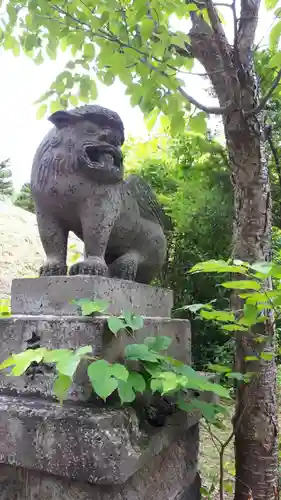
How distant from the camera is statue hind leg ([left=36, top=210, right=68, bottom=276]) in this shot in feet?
5.08

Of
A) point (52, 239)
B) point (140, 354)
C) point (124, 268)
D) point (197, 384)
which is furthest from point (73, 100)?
point (197, 384)

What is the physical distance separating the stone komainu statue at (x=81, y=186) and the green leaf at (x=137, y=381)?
429 mm

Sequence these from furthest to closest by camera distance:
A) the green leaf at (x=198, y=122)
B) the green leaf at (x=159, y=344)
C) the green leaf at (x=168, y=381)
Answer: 1. the green leaf at (x=198, y=122)
2. the green leaf at (x=159, y=344)
3. the green leaf at (x=168, y=381)

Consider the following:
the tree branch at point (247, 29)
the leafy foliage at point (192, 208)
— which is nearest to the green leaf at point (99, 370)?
the tree branch at point (247, 29)

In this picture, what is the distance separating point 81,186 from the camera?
148 cm

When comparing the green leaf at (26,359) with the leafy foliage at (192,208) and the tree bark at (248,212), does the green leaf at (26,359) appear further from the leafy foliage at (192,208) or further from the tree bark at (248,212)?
the leafy foliage at (192,208)

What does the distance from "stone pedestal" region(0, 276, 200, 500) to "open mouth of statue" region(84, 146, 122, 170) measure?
437 millimetres

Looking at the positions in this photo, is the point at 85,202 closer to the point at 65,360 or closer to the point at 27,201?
the point at 65,360

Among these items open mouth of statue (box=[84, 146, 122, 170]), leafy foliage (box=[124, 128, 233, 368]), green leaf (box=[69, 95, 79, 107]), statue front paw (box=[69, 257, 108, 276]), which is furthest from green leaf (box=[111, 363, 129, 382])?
leafy foliage (box=[124, 128, 233, 368])

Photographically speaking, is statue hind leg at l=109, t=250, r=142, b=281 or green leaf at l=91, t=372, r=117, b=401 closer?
green leaf at l=91, t=372, r=117, b=401

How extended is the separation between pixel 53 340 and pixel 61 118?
836 millimetres

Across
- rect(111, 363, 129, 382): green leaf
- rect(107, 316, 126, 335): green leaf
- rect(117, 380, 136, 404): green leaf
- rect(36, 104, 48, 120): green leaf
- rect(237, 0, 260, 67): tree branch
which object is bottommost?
rect(117, 380, 136, 404): green leaf

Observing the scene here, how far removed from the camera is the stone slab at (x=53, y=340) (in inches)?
47.2

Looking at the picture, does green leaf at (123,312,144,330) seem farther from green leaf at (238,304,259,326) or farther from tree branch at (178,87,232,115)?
tree branch at (178,87,232,115)
